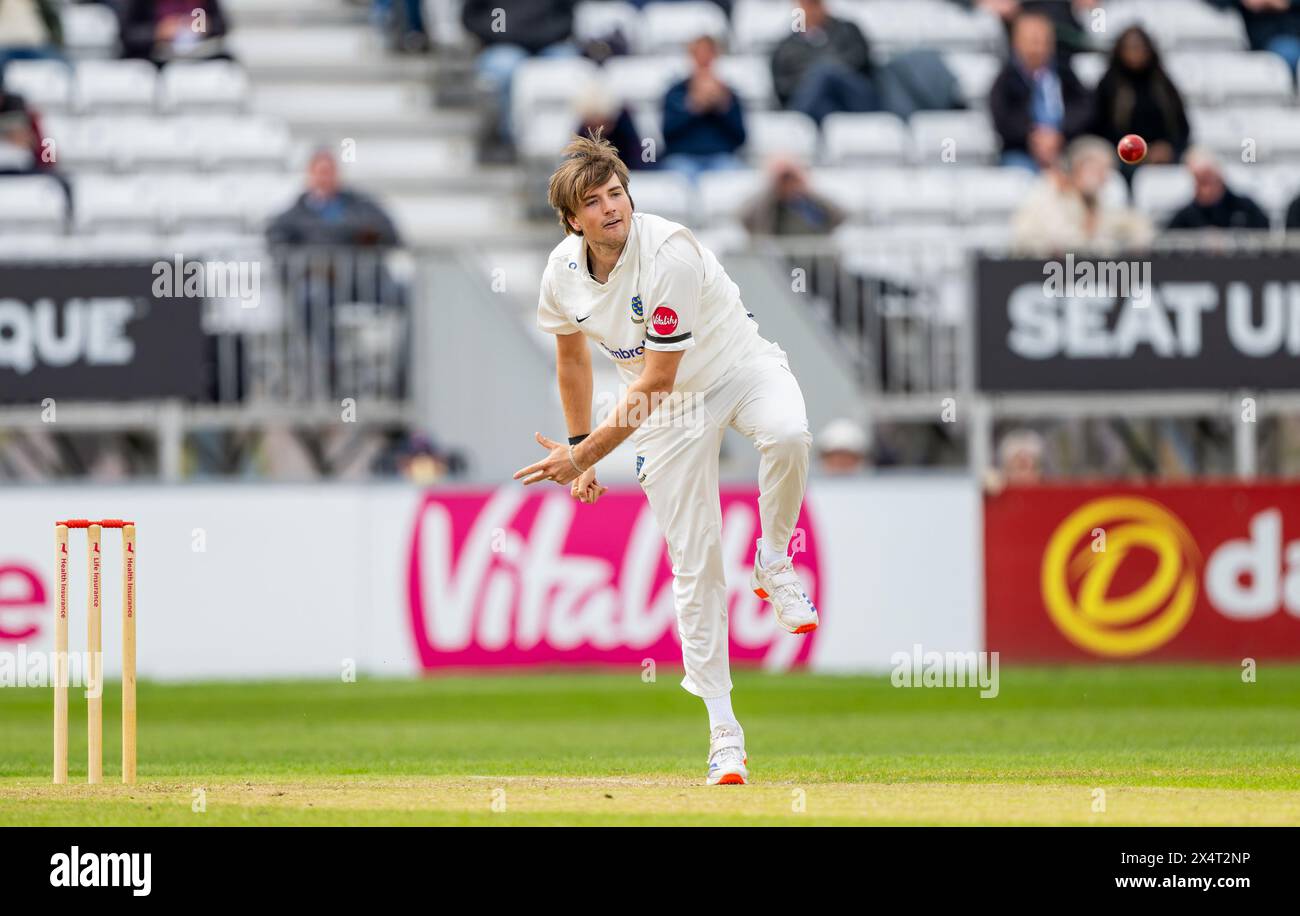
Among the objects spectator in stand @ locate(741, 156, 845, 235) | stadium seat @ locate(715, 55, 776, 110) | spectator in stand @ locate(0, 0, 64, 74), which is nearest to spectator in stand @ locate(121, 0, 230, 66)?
spectator in stand @ locate(0, 0, 64, 74)

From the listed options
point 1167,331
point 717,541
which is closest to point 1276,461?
point 1167,331

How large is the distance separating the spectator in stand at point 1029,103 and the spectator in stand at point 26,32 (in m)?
8.91

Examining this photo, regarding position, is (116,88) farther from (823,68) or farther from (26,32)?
(823,68)

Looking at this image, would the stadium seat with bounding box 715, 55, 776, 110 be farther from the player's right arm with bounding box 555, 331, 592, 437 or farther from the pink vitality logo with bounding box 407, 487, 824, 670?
the player's right arm with bounding box 555, 331, 592, 437

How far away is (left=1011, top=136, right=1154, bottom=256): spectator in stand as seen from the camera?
1827 cm

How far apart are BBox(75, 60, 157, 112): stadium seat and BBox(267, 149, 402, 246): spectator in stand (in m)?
3.24

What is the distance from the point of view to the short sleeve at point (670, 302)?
9.37 metres

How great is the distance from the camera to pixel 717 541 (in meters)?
9.91

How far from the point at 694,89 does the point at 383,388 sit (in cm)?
443

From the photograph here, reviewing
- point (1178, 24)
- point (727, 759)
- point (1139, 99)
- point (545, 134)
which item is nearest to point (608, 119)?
point (545, 134)

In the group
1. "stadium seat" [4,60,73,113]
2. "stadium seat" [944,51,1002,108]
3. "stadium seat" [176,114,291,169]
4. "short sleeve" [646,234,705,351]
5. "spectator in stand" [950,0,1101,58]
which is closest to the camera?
"short sleeve" [646,234,705,351]

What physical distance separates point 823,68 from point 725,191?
2.05m

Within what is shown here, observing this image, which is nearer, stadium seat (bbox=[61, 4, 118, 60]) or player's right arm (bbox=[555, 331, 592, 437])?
player's right arm (bbox=[555, 331, 592, 437])

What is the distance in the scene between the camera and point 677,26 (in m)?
22.7
